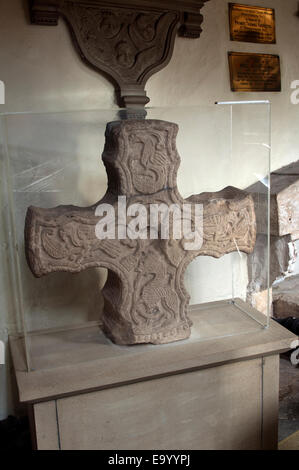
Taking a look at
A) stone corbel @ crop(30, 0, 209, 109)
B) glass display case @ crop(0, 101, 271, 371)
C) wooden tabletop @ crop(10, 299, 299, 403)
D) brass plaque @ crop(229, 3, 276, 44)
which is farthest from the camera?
brass plaque @ crop(229, 3, 276, 44)

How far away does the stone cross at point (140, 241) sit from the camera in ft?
5.90

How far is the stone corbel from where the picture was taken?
7.73ft

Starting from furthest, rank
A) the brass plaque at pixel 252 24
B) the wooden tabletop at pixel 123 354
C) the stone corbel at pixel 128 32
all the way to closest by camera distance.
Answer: the brass plaque at pixel 252 24 → the stone corbel at pixel 128 32 → the wooden tabletop at pixel 123 354

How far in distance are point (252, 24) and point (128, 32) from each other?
911mm

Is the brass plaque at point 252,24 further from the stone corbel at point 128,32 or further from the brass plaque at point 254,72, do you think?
the stone corbel at point 128,32

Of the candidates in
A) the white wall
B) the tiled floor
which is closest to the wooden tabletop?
the white wall

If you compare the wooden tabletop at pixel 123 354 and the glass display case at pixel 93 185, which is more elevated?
the glass display case at pixel 93 185

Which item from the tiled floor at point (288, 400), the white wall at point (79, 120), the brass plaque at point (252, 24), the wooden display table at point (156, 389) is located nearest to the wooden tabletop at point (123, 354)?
the wooden display table at point (156, 389)

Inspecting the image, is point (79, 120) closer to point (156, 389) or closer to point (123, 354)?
point (123, 354)

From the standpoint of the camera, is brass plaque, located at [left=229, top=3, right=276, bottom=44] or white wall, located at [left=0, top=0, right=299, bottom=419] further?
brass plaque, located at [left=229, top=3, right=276, bottom=44]

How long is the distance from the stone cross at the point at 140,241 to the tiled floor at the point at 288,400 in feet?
2.97

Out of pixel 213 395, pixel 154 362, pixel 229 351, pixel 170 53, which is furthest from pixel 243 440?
pixel 170 53

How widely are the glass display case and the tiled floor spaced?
26.1 inches

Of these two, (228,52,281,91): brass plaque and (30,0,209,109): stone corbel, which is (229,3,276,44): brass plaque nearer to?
(228,52,281,91): brass plaque
